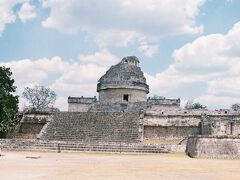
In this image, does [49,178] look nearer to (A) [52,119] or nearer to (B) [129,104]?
(A) [52,119]

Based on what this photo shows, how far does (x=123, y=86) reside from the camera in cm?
4078

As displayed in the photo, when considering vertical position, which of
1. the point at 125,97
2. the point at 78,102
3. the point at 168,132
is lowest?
the point at 168,132

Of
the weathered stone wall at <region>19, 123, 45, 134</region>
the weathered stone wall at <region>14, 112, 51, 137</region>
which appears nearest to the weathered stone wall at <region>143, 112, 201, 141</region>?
the weathered stone wall at <region>14, 112, 51, 137</region>

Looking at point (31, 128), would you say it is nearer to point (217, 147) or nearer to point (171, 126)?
point (171, 126)

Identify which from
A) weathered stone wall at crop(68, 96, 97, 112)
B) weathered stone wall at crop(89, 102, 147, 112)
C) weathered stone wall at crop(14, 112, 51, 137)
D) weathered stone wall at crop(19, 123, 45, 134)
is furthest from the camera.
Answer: weathered stone wall at crop(68, 96, 97, 112)

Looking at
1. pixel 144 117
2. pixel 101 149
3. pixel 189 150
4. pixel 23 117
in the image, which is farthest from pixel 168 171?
pixel 23 117

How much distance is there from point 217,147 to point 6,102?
1604cm

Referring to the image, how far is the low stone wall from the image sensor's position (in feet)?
68.1

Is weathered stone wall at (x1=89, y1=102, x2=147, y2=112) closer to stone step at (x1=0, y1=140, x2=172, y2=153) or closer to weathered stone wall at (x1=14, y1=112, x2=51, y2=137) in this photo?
weathered stone wall at (x1=14, y1=112, x2=51, y2=137)

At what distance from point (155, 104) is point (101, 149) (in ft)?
66.0

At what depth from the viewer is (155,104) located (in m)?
44.1

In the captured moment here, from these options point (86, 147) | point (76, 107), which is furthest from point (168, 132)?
point (76, 107)

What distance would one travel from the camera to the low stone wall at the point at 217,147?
68.1 feet

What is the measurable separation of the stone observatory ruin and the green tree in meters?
1.46
